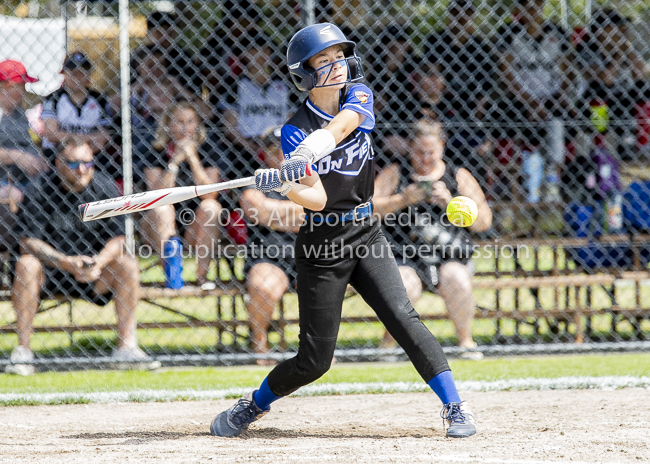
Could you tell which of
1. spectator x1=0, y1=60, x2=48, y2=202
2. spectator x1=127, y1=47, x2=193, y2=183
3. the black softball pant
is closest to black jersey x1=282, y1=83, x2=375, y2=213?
the black softball pant

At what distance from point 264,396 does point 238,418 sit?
0.15m

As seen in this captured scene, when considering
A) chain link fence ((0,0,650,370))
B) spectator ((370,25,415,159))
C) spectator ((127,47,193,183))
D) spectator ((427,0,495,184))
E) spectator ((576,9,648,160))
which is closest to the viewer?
chain link fence ((0,0,650,370))

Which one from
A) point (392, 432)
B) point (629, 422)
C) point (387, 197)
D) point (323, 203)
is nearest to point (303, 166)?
point (323, 203)

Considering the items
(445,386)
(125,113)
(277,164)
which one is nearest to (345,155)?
(445,386)

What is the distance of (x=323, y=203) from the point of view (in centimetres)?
283

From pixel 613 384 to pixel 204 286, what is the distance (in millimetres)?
2566

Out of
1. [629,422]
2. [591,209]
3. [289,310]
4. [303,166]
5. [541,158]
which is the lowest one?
[629,422]

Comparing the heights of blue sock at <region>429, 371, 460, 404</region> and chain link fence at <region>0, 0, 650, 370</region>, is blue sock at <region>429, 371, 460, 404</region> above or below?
below

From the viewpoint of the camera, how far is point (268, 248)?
4.69m

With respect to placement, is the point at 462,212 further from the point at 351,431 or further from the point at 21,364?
the point at 21,364

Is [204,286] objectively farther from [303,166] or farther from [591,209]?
[591,209]

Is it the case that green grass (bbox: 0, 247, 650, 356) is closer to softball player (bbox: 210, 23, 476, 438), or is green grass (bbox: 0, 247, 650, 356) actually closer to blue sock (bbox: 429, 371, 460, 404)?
softball player (bbox: 210, 23, 476, 438)

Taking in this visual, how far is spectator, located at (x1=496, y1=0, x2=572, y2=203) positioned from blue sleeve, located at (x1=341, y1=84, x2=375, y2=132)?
288 cm

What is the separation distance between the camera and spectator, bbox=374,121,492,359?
4625 mm
